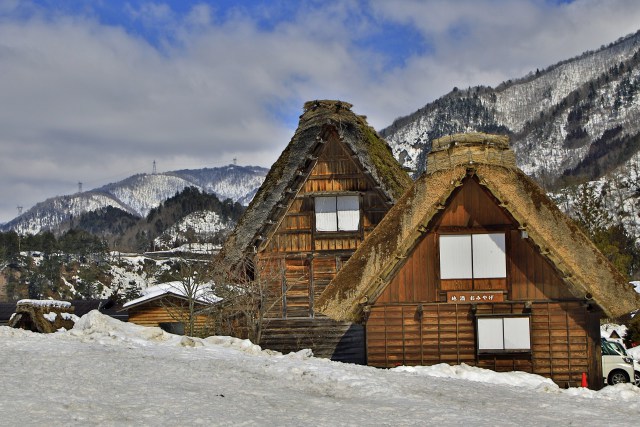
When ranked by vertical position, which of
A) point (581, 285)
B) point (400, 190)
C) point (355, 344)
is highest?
point (400, 190)

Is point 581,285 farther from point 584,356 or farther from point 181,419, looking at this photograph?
point 181,419

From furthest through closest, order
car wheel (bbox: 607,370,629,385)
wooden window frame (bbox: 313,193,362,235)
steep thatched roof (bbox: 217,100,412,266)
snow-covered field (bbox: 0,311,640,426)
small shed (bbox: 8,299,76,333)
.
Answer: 1. wooden window frame (bbox: 313,193,362,235)
2. steep thatched roof (bbox: 217,100,412,266)
3. small shed (bbox: 8,299,76,333)
4. car wheel (bbox: 607,370,629,385)
5. snow-covered field (bbox: 0,311,640,426)

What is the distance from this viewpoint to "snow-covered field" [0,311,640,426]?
9.44 metres

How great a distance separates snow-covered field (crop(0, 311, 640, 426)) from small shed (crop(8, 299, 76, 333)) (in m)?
13.4

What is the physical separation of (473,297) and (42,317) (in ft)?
57.1

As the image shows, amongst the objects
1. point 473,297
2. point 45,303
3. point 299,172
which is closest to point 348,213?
point 299,172

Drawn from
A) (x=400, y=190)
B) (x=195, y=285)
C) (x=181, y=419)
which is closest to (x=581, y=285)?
(x=400, y=190)

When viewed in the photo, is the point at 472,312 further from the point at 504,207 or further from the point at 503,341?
the point at 504,207

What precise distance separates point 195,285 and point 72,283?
10629cm

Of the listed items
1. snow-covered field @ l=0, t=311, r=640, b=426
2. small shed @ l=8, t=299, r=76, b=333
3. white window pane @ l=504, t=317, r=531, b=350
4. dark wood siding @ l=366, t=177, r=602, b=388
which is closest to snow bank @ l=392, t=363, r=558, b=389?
snow-covered field @ l=0, t=311, r=640, b=426

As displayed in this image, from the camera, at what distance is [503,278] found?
20812 millimetres

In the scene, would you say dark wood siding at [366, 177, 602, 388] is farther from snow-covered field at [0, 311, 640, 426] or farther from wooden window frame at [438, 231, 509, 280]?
snow-covered field at [0, 311, 640, 426]

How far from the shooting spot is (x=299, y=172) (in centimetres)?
2853

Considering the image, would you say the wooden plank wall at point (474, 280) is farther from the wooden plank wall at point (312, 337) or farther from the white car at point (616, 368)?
the wooden plank wall at point (312, 337)
